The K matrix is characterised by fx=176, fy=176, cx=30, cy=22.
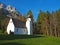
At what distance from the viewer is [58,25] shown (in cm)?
8162

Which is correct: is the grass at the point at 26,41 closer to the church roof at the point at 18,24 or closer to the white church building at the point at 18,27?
the white church building at the point at 18,27

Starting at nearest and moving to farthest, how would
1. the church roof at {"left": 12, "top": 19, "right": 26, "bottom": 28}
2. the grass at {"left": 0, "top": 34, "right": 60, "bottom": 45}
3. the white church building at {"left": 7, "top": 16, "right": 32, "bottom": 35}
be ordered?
the grass at {"left": 0, "top": 34, "right": 60, "bottom": 45} → the white church building at {"left": 7, "top": 16, "right": 32, "bottom": 35} → the church roof at {"left": 12, "top": 19, "right": 26, "bottom": 28}

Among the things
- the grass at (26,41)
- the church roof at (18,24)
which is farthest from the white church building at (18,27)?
the grass at (26,41)

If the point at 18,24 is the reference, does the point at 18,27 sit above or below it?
below

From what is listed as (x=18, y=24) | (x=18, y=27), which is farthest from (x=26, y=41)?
(x=18, y=24)

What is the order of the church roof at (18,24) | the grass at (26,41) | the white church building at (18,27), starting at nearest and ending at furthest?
the grass at (26,41)
the white church building at (18,27)
the church roof at (18,24)

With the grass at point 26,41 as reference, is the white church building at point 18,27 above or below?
above

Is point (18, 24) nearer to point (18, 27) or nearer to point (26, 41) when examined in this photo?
point (18, 27)

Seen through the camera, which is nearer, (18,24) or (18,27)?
(18,27)

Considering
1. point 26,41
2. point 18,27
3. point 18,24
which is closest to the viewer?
point 26,41

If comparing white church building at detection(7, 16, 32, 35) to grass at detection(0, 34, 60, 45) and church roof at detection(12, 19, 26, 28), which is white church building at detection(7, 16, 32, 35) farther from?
grass at detection(0, 34, 60, 45)

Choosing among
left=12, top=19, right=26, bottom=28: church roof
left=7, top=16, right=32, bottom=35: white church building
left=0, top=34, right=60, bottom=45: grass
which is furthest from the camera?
left=12, top=19, right=26, bottom=28: church roof

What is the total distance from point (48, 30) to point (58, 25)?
268 inches

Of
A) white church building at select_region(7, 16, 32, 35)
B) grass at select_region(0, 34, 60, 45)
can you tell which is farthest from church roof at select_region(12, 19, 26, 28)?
grass at select_region(0, 34, 60, 45)
